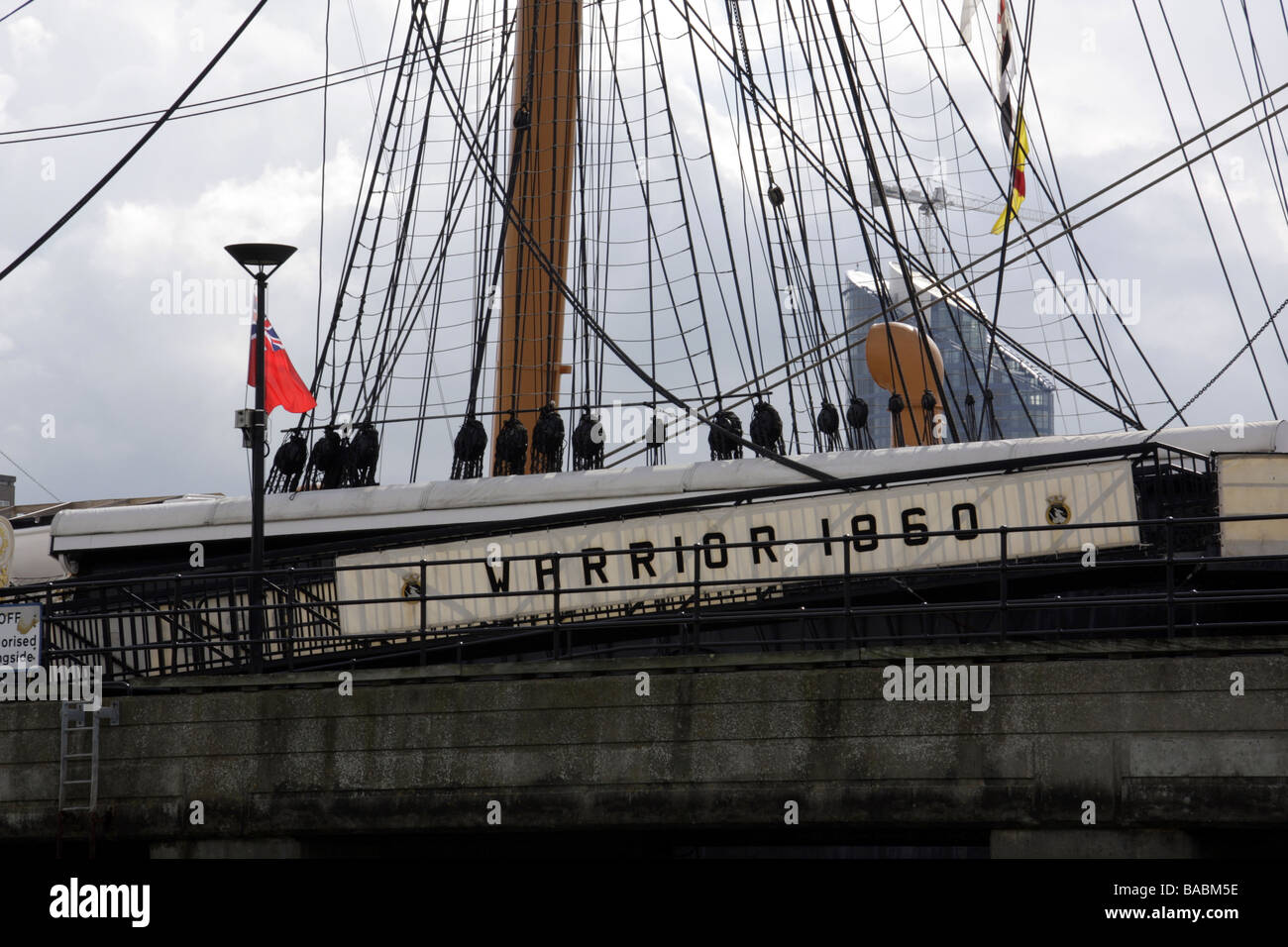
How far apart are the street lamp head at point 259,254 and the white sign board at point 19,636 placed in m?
3.46

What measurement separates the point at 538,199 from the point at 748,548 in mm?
9762

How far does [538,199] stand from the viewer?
21.9 metres

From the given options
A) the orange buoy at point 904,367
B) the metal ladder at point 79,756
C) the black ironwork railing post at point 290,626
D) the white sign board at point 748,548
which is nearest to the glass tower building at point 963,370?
the orange buoy at point 904,367

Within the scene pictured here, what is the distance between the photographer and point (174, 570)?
1376cm

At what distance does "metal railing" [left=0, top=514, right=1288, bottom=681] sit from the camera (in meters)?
12.2

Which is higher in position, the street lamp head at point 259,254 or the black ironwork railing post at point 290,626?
the street lamp head at point 259,254

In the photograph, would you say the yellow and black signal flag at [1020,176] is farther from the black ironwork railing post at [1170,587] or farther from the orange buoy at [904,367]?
the black ironwork railing post at [1170,587]

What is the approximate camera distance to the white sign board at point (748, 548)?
13289 millimetres

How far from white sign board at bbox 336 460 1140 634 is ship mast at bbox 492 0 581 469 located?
25.7 feet

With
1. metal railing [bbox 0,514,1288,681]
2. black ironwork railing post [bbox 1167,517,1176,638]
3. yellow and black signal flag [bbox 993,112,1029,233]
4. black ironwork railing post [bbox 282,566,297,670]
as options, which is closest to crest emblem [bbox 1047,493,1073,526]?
metal railing [bbox 0,514,1288,681]
